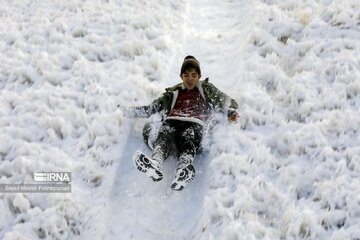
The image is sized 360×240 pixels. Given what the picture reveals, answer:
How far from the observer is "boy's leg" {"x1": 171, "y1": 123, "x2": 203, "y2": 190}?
581cm

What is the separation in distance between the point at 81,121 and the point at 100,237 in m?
2.37

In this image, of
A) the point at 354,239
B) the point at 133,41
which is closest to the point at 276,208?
the point at 354,239

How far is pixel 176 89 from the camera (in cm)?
737

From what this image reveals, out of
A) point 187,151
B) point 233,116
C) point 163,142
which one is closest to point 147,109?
point 163,142

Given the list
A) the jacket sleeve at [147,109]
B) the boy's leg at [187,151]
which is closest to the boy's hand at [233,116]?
the boy's leg at [187,151]

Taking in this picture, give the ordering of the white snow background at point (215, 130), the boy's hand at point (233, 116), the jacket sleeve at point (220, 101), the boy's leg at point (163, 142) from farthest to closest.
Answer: the jacket sleeve at point (220, 101), the boy's hand at point (233, 116), the boy's leg at point (163, 142), the white snow background at point (215, 130)

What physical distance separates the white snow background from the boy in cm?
30

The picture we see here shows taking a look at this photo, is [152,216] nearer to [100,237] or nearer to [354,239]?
[100,237]

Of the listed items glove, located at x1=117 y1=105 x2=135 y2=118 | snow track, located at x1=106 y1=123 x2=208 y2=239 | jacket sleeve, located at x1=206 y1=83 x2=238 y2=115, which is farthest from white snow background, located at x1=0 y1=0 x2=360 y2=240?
jacket sleeve, located at x1=206 y1=83 x2=238 y2=115

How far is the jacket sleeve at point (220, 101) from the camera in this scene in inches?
284

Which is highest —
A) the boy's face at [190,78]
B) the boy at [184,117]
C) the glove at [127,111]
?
the boy's face at [190,78]

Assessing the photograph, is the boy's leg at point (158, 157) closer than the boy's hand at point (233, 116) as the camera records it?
Yes

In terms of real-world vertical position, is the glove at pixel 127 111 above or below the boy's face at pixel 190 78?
below

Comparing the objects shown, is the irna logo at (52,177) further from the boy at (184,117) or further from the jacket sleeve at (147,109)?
the jacket sleeve at (147,109)
